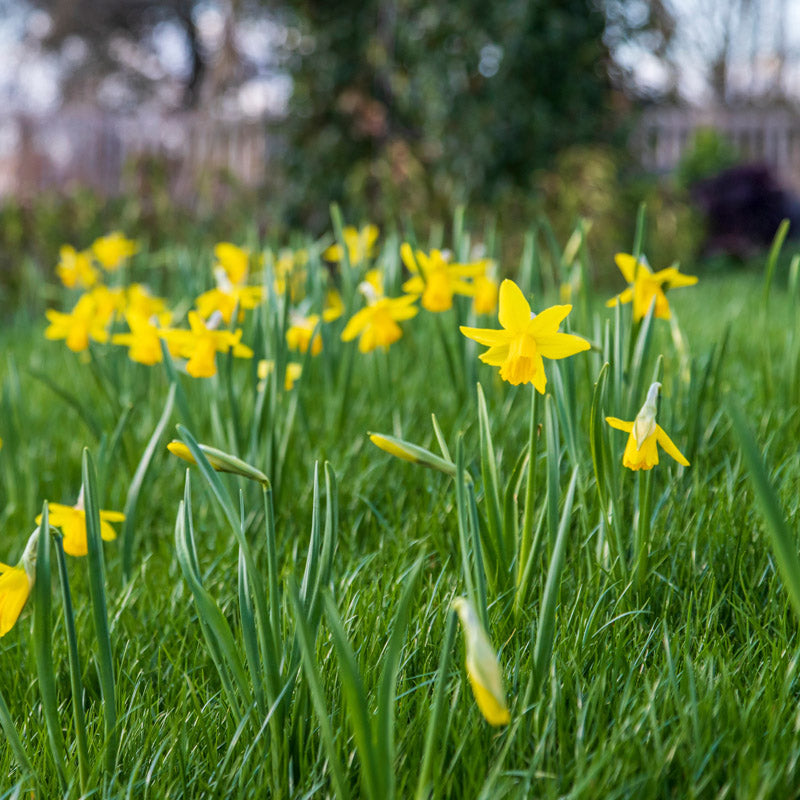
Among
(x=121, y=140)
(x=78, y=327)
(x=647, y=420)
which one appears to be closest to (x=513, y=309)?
(x=647, y=420)

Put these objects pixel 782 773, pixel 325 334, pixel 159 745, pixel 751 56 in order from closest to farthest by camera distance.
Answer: pixel 782 773 → pixel 159 745 → pixel 325 334 → pixel 751 56

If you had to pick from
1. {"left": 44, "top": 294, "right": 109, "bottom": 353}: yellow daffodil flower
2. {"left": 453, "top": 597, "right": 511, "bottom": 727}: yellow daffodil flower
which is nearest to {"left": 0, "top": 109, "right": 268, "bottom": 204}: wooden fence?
{"left": 44, "top": 294, "right": 109, "bottom": 353}: yellow daffodil flower

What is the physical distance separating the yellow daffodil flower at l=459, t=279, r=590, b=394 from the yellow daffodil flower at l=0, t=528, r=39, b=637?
1.59ft

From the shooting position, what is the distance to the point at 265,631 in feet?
2.55

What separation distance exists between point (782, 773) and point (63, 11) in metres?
17.9

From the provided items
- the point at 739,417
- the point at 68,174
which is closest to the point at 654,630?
the point at 739,417

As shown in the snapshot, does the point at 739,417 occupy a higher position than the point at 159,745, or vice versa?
the point at 739,417

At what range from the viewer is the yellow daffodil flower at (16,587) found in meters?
0.75

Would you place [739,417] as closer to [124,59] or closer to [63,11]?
[63,11]

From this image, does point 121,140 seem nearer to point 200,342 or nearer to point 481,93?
point 481,93

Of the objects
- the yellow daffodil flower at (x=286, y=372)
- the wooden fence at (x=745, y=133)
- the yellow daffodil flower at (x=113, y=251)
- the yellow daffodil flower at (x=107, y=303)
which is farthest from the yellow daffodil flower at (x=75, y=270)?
the wooden fence at (x=745, y=133)

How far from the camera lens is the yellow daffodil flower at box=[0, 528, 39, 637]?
748 millimetres

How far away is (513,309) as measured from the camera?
90 centimetres

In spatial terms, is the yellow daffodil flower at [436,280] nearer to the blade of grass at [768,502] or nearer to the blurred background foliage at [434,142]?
the blade of grass at [768,502]
